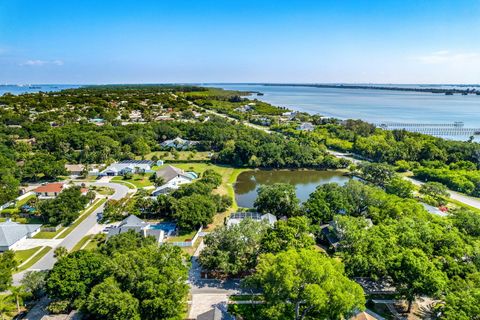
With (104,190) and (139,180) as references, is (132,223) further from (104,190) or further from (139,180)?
(139,180)

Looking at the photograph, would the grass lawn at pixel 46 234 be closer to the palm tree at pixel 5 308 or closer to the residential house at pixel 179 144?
the palm tree at pixel 5 308

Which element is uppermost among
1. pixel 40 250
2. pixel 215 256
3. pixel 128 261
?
pixel 128 261

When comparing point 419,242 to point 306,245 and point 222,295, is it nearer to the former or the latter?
point 306,245

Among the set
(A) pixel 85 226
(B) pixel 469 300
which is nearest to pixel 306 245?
(B) pixel 469 300

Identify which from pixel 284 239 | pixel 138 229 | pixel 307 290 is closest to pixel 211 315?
pixel 307 290

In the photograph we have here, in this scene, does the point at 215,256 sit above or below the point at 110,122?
below
